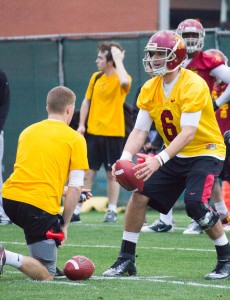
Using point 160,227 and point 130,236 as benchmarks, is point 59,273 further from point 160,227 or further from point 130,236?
point 160,227

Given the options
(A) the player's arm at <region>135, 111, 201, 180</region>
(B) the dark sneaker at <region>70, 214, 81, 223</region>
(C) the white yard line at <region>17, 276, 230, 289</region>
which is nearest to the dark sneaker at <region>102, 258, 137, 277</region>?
(C) the white yard line at <region>17, 276, 230, 289</region>

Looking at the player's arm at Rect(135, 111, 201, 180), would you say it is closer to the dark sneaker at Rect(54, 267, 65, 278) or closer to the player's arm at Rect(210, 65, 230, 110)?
the dark sneaker at Rect(54, 267, 65, 278)

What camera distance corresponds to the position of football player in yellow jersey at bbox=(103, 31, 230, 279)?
6707mm

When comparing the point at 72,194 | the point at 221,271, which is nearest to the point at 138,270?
the point at 221,271

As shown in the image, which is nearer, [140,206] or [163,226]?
[140,206]

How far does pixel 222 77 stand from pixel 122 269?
3.21 metres

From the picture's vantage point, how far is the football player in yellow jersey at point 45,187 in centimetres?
643

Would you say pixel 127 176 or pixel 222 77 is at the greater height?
pixel 222 77

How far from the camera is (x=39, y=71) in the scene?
13.7 metres

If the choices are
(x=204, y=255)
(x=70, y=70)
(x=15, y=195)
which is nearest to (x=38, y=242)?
(x=15, y=195)

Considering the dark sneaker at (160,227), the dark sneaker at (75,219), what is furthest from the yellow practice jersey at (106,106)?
the dark sneaker at (160,227)

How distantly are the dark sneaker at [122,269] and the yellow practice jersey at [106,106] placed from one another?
4841mm

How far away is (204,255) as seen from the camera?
26.5ft

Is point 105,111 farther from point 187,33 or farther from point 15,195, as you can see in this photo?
point 15,195
